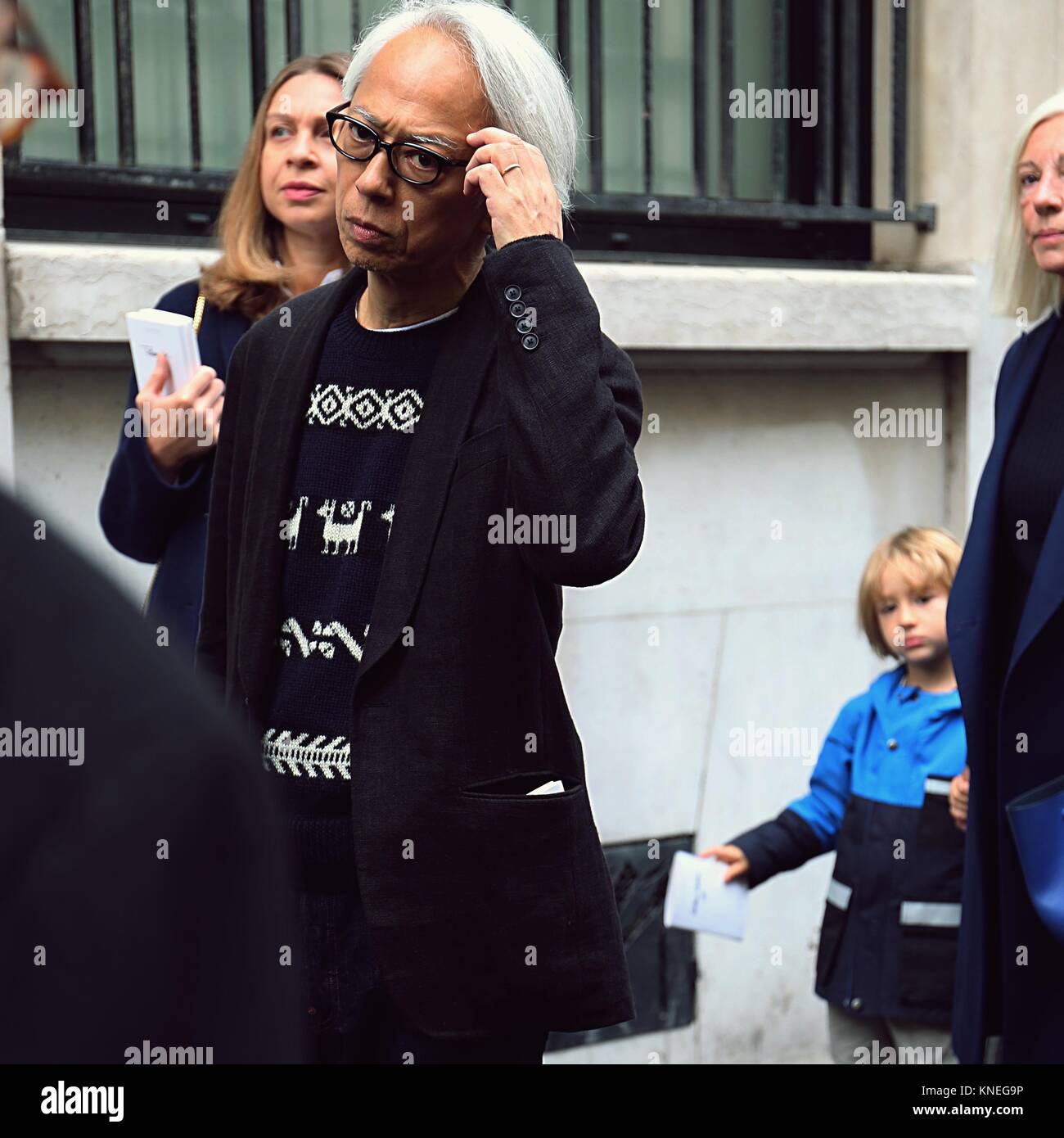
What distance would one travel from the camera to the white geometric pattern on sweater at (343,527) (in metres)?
2.30

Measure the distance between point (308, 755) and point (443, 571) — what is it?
31 centimetres

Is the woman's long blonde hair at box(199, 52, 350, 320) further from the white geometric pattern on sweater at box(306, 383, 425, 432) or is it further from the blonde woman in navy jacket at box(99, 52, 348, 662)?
the white geometric pattern on sweater at box(306, 383, 425, 432)

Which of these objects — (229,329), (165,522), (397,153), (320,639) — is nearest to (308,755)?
(320,639)

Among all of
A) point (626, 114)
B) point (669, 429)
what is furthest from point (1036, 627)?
point (626, 114)

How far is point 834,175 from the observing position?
215 inches

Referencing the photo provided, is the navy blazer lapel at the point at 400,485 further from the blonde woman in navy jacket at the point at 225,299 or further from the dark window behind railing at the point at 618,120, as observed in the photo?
the dark window behind railing at the point at 618,120

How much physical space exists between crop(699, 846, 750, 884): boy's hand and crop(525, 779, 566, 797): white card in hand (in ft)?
5.25

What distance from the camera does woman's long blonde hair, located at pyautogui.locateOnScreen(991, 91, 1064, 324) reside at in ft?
11.0

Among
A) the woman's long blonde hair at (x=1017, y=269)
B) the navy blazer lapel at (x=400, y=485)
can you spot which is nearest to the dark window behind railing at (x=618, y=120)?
the woman's long blonde hair at (x=1017, y=269)

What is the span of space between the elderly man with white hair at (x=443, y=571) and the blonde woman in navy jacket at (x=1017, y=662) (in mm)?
1056

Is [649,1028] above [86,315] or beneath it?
beneath

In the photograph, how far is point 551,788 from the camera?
89.8 inches

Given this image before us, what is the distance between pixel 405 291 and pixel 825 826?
6.56 feet
